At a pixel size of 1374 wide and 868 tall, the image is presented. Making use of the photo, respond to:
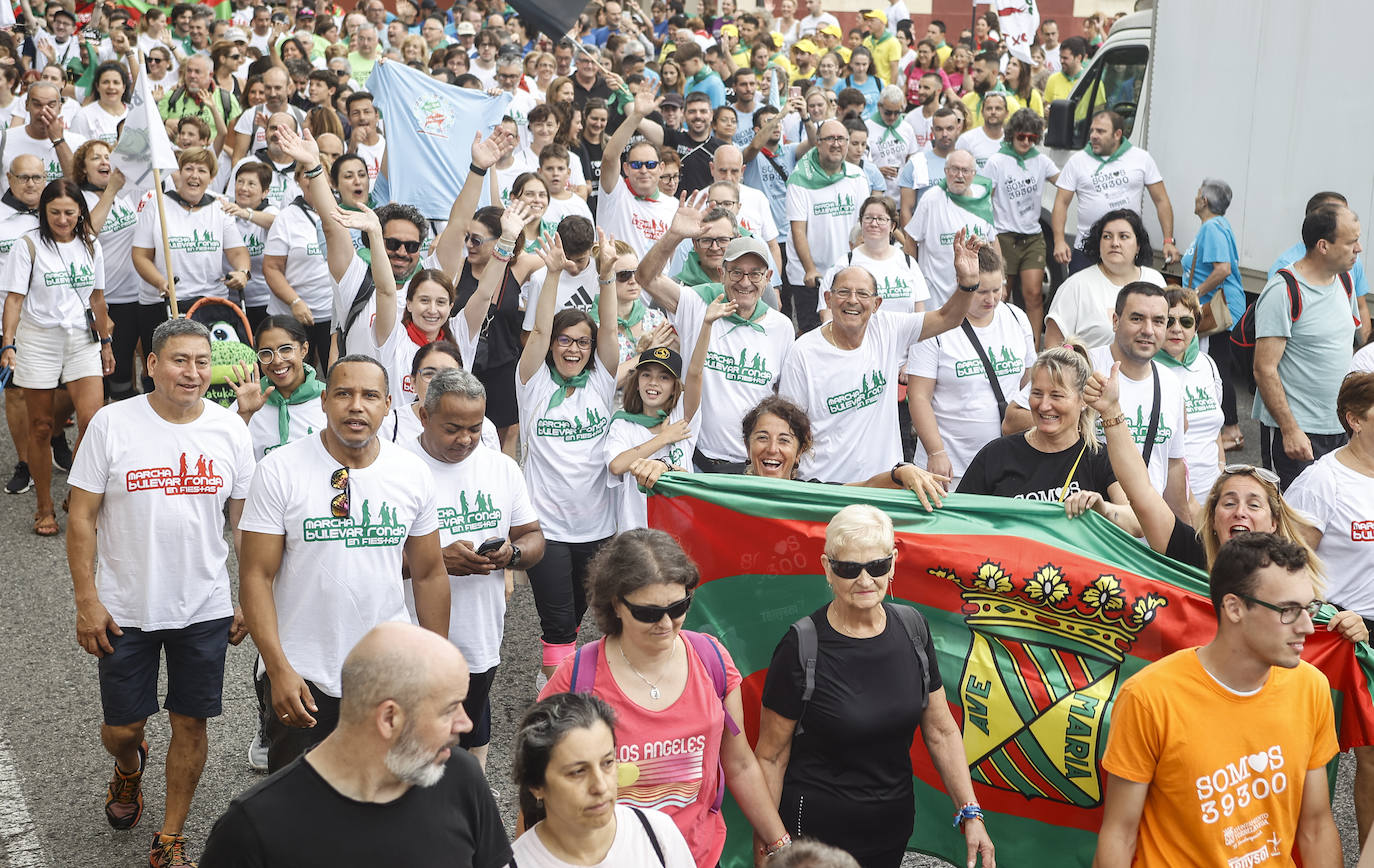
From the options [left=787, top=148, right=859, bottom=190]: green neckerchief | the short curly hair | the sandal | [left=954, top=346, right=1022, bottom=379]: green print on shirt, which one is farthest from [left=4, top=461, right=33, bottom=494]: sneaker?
the short curly hair

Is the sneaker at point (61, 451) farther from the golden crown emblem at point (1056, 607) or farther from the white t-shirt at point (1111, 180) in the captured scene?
the white t-shirt at point (1111, 180)

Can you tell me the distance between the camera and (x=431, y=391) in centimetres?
531

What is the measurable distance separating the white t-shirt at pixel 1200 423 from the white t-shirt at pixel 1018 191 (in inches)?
226

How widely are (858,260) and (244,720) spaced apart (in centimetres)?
466

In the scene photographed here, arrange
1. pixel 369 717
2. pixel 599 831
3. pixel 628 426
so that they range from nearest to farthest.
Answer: pixel 369 717 → pixel 599 831 → pixel 628 426

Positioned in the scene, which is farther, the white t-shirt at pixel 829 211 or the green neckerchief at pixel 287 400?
the white t-shirt at pixel 829 211

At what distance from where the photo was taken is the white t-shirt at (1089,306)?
784 centimetres

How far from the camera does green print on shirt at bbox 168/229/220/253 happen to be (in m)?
9.79

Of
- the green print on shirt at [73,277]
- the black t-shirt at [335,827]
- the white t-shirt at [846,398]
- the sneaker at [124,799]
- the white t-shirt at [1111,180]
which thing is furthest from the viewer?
the white t-shirt at [1111,180]

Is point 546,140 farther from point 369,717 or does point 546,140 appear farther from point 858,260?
point 369,717

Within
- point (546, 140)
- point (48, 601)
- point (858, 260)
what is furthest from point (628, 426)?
point (546, 140)

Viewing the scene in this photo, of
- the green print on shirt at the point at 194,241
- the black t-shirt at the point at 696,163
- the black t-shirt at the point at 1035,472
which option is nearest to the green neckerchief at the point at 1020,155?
the black t-shirt at the point at 696,163

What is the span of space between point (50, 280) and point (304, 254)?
1593mm

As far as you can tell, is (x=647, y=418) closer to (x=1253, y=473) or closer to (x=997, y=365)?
(x=997, y=365)
